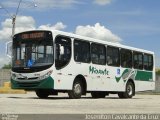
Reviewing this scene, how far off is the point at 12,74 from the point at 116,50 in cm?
619

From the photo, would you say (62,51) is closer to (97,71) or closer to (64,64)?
(64,64)

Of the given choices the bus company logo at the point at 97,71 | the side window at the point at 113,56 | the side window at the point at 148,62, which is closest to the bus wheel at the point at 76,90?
the bus company logo at the point at 97,71

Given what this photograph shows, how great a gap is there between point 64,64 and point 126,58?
20.3ft

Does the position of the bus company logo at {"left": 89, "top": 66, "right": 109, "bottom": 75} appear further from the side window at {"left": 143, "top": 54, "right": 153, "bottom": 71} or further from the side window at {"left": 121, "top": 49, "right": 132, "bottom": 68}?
the side window at {"left": 143, "top": 54, "right": 153, "bottom": 71}

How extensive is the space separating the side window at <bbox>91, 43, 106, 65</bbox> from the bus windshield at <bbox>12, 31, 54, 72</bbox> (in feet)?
10.1

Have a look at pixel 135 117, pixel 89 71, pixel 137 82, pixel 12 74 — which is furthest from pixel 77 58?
pixel 135 117

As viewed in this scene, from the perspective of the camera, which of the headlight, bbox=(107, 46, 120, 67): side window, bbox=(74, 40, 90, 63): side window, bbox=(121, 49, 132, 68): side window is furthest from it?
bbox=(121, 49, 132, 68): side window

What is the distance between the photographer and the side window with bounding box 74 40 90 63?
74.2ft

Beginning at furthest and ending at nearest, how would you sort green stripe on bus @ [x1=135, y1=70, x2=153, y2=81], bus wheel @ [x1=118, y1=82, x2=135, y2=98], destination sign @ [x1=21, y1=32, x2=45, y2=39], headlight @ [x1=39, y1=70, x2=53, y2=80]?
green stripe on bus @ [x1=135, y1=70, x2=153, y2=81]
bus wheel @ [x1=118, y1=82, x2=135, y2=98]
destination sign @ [x1=21, y1=32, x2=45, y2=39]
headlight @ [x1=39, y1=70, x2=53, y2=80]

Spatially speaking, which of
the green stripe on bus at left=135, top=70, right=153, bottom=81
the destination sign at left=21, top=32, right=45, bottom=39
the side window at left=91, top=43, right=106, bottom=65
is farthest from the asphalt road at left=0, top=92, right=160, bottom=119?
the green stripe on bus at left=135, top=70, right=153, bottom=81

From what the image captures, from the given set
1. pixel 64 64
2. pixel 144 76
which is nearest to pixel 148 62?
pixel 144 76

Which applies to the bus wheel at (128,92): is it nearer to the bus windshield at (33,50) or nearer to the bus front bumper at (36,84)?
the bus front bumper at (36,84)

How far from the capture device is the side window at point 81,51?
22.6 metres

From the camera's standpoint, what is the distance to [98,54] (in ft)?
80.4
